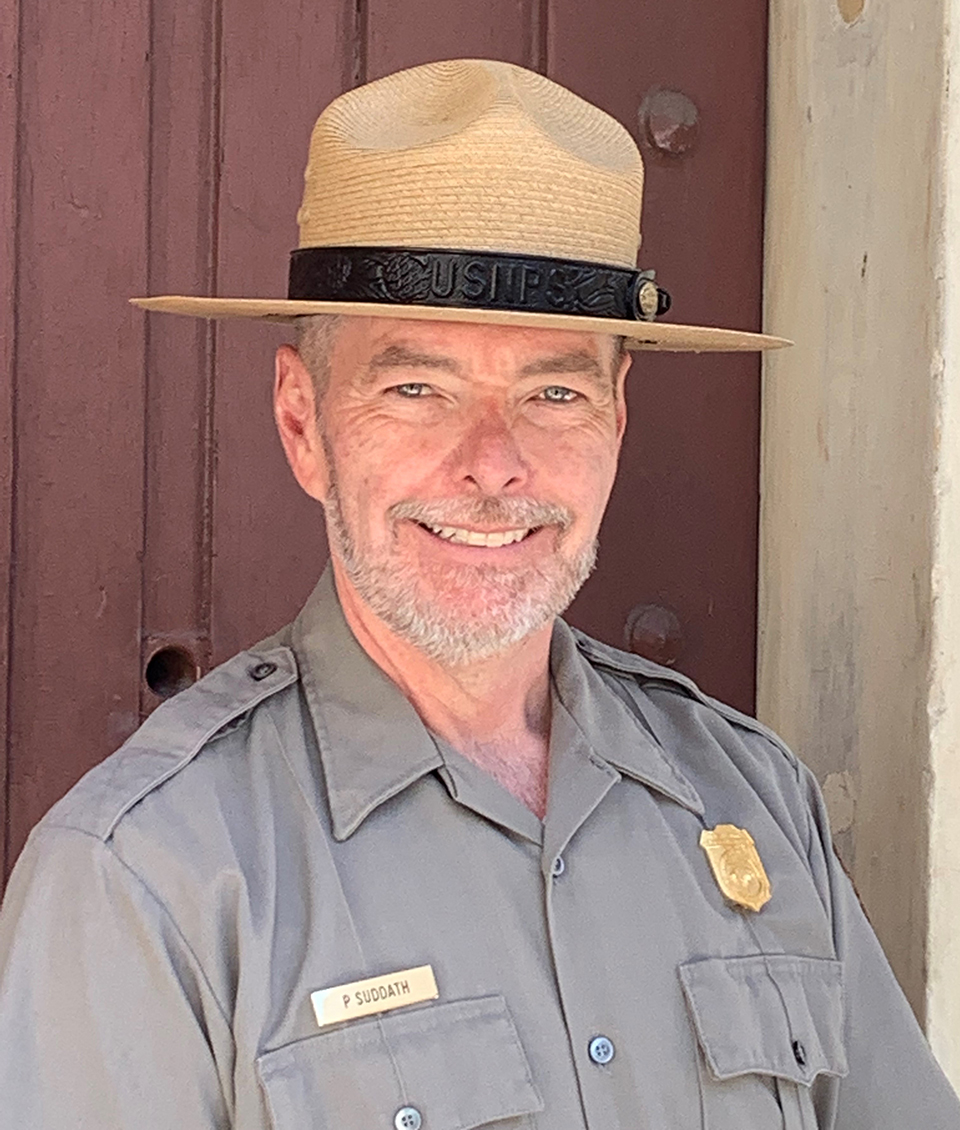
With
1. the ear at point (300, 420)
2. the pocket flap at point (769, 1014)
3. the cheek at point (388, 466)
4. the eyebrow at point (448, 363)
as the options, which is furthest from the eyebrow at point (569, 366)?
the pocket flap at point (769, 1014)

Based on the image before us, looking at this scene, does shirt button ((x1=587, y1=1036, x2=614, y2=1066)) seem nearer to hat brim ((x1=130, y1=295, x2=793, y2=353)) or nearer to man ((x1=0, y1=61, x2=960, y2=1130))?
man ((x1=0, y1=61, x2=960, y2=1130))

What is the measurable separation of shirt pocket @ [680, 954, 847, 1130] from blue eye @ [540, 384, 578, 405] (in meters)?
0.53

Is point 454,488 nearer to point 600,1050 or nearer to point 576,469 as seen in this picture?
point 576,469

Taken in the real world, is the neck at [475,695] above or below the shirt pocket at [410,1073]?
above

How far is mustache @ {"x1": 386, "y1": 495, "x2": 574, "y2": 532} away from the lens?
56.9 inches

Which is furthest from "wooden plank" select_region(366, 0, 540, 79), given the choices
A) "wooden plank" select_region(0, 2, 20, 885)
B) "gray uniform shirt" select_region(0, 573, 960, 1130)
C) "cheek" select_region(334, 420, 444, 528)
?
"gray uniform shirt" select_region(0, 573, 960, 1130)

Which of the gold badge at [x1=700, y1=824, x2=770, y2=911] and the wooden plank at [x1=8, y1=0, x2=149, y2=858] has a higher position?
the wooden plank at [x1=8, y1=0, x2=149, y2=858]

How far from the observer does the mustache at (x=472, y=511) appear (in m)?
1.45

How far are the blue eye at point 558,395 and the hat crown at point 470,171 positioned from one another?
13cm

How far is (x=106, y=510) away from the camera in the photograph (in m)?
1.82

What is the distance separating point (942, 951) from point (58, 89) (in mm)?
1364

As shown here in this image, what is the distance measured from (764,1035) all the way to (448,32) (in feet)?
4.02

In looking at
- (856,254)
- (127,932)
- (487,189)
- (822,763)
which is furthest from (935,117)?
(127,932)

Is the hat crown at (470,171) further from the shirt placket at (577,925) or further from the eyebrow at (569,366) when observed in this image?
the shirt placket at (577,925)
